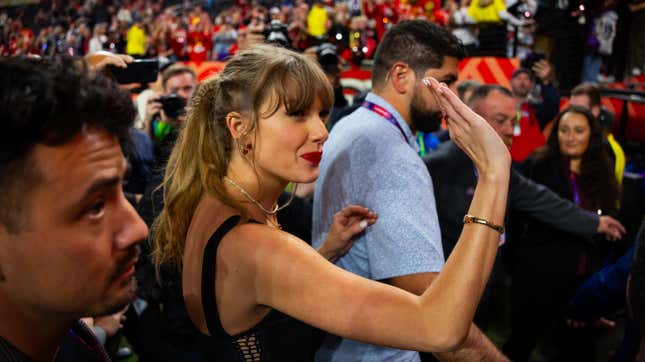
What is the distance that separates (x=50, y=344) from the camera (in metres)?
0.96

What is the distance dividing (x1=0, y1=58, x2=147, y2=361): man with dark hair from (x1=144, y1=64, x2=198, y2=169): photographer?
2291 millimetres

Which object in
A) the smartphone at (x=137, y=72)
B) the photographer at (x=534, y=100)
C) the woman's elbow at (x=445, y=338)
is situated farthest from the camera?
the photographer at (x=534, y=100)

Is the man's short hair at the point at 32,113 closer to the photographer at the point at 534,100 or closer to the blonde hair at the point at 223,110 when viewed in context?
the blonde hair at the point at 223,110

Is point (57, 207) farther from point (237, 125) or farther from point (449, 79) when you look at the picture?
point (449, 79)

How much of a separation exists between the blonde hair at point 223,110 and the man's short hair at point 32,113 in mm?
595

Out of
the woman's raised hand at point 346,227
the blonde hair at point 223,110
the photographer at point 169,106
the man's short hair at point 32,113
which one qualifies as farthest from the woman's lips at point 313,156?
the photographer at point 169,106

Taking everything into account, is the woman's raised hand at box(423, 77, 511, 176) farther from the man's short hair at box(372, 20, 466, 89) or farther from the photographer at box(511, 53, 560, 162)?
the photographer at box(511, 53, 560, 162)

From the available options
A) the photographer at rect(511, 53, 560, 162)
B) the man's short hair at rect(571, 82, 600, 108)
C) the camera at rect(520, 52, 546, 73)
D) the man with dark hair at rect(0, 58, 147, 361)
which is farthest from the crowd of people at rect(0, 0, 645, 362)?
the camera at rect(520, 52, 546, 73)

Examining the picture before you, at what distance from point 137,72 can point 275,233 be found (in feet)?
3.77

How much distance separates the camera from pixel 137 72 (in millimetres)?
2145

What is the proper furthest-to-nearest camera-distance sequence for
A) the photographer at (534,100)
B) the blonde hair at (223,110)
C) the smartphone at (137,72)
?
the photographer at (534,100) < the smartphone at (137,72) < the blonde hair at (223,110)

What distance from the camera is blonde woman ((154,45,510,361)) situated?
3.85ft

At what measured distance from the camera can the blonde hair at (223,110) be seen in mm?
1516

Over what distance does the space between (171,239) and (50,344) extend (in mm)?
620
